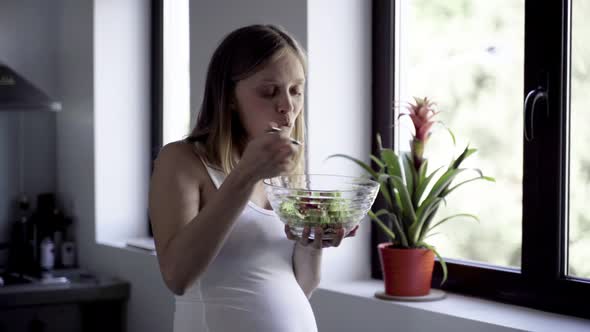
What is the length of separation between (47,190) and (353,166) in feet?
6.67

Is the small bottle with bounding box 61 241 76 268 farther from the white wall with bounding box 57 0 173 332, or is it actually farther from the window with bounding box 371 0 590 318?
the window with bounding box 371 0 590 318

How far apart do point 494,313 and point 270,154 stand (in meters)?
1.00

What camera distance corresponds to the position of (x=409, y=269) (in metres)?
1.98

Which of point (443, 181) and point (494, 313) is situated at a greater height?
point (443, 181)

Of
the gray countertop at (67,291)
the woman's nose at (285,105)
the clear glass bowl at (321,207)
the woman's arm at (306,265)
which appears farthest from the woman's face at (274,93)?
the gray countertop at (67,291)

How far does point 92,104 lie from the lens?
348 centimetres

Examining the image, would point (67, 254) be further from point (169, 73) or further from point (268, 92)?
point (268, 92)

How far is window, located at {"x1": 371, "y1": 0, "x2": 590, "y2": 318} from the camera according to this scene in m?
1.87

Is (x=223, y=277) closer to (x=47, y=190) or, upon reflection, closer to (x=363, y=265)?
(x=363, y=265)

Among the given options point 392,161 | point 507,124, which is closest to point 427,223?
point 392,161

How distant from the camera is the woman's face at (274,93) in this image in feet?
4.20

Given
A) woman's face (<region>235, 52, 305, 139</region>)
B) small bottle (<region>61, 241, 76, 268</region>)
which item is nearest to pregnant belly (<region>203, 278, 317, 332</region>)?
woman's face (<region>235, 52, 305, 139</region>)

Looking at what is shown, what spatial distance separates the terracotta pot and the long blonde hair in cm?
75

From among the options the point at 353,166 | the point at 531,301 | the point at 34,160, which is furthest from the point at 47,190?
the point at 531,301
